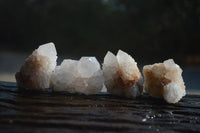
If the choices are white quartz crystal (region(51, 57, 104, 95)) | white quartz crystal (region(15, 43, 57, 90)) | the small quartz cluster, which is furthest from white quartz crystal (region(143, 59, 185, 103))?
white quartz crystal (region(15, 43, 57, 90))

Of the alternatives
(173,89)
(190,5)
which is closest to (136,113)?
(173,89)

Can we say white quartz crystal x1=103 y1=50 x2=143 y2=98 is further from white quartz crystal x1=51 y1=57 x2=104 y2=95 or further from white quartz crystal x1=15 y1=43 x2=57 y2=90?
white quartz crystal x1=15 y1=43 x2=57 y2=90

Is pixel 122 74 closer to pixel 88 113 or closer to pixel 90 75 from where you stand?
pixel 90 75

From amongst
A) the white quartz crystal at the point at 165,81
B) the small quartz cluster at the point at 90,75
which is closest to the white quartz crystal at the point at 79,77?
the small quartz cluster at the point at 90,75

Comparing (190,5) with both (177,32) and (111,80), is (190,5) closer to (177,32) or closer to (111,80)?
(177,32)

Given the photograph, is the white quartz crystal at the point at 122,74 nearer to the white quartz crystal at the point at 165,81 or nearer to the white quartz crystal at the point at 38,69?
the white quartz crystal at the point at 165,81

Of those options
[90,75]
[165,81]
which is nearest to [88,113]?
[90,75]

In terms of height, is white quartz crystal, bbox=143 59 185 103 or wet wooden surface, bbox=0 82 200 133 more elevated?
white quartz crystal, bbox=143 59 185 103
